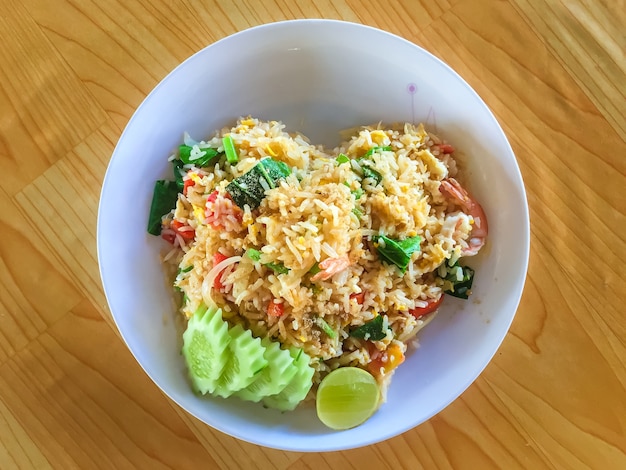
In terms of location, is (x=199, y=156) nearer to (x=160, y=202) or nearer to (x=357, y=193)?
(x=160, y=202)

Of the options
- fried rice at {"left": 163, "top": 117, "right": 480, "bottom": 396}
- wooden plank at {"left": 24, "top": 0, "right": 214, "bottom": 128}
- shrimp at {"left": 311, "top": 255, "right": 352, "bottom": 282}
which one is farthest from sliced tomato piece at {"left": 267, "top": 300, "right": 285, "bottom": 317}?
wooden plank at {"left": 24, "top": 0, "right": 214, "bottom": 128}

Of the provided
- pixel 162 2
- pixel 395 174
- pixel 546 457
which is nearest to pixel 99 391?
pixel 395 174

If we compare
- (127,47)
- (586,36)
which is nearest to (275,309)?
(127,47)

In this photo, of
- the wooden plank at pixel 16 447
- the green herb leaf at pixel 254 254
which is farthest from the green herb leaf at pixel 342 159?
the wooden plank at pixel 16 447

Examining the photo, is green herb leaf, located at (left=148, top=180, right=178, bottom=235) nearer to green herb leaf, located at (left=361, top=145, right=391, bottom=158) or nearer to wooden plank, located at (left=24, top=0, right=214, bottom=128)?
wooden plank, located at (left=24, top=0, right=214, bottom=128)

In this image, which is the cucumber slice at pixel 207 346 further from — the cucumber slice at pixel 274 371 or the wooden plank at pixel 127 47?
the wooden plank at pixel 127 47

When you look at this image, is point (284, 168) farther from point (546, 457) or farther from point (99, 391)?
point (546, 457)
